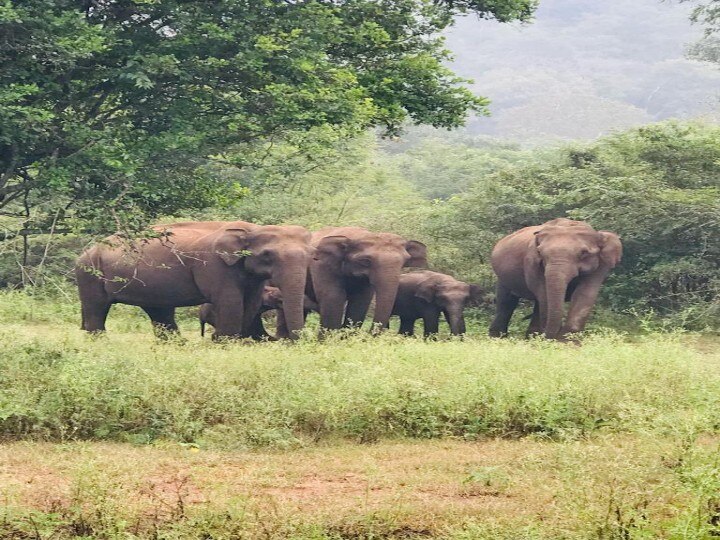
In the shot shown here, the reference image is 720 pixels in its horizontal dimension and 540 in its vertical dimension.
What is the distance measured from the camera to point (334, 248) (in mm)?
17438

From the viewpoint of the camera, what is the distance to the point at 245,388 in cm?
1002

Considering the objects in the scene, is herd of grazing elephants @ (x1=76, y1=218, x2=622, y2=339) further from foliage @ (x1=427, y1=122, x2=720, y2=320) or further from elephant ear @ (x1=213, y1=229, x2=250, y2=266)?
foliage @ (x1=427, y1=122, x2=720, y2=320)

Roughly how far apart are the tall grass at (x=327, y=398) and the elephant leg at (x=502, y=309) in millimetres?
8920

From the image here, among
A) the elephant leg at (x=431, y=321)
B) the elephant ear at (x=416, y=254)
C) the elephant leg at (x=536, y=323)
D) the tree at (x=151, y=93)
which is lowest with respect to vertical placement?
the elephant leg at (x=431, y=321)

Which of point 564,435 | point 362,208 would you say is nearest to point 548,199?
point 362,208

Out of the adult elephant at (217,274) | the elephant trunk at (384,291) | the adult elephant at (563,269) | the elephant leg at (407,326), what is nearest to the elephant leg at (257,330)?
the adult elephant at (217,274)

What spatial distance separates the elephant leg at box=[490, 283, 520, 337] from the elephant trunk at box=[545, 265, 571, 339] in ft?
9.75

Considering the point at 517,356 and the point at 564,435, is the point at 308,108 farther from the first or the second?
the point at 564,435

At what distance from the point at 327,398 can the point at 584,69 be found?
161971 millimetres

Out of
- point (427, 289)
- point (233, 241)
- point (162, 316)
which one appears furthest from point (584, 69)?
point (233, 241)

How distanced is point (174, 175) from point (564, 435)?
4.77 meters

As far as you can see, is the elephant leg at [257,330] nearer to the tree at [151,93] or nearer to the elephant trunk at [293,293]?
the elephant trunk at [293,293]

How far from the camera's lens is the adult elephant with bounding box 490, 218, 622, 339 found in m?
16.6

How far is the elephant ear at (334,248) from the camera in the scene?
17.4m
